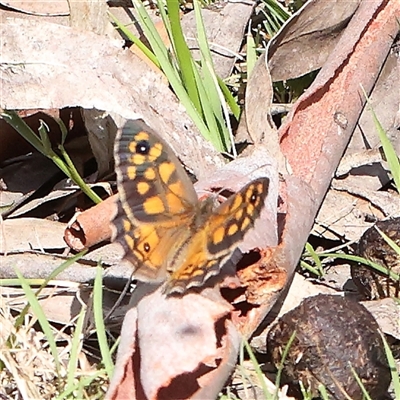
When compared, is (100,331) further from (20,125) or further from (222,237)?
(20,125)

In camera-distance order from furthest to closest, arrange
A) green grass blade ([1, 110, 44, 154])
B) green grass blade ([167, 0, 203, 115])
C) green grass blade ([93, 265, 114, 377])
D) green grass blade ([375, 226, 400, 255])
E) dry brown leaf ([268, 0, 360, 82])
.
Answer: dry brown leaf ([268, 0, 360, 82]) < green grass blade ([167, 0, 203, 115]) < green grass blade ([1, 110, 44, 154]) < green grass blade ([375, 226, 400, 255]) < green grass blade ([93, 265, 114, 377])

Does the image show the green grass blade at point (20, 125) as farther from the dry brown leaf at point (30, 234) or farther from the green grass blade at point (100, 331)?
the green grass blade at point (100, 331)

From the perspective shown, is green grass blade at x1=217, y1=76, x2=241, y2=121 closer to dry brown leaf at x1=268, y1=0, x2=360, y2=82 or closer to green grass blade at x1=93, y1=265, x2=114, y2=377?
dry brown leaf at x1=268, y1=0, x2=360, y2=82

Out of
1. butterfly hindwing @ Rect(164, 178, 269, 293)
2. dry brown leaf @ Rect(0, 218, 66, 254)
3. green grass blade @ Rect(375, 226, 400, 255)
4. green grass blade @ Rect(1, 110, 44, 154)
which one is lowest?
green grass blade @ Rect(375, 226, 400, 255)

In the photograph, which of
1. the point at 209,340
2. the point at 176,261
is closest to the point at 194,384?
the point at 209,340

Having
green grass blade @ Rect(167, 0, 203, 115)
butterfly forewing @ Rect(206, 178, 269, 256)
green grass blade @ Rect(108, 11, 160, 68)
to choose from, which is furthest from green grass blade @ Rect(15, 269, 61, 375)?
green grass blade @ Rect(108, 11, 160, 68)

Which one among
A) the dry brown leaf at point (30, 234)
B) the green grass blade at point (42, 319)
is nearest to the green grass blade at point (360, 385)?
the green grass blade at point (42, 319)

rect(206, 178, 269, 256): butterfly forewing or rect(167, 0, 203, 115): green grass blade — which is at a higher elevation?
rect(167, 0, 203, 115): green grass blade

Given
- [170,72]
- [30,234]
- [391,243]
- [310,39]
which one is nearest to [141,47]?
[170,72]

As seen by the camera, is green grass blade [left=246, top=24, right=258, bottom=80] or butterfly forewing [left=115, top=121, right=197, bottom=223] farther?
green grass blade [left=246, top=24, right=258, bottom=80]
